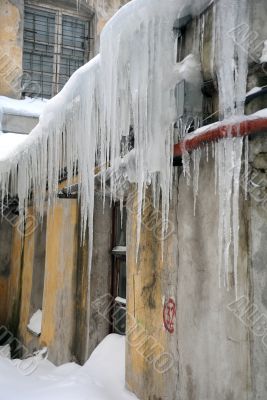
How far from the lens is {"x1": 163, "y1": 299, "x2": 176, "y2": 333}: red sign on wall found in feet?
10.2

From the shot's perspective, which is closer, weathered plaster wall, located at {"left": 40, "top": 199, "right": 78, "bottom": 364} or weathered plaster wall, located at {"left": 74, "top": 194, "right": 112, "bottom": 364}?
weathered plaster wall, located at {"left": 74, "top": 194, "right": 112, "bottom": 364}

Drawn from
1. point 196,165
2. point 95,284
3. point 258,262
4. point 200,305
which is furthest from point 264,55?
point 95,284

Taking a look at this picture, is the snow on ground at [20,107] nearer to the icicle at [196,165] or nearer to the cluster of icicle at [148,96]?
the cluster of icicle at [148,96]

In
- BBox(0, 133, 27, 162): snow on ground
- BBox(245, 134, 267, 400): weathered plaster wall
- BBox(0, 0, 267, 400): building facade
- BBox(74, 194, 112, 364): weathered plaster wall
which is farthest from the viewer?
BBox(0, 133, 27, 162): snow on ground

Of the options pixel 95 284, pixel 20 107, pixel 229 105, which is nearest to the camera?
pixel 229 105

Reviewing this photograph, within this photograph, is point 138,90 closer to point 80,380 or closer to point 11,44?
point 80,380

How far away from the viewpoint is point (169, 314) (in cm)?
316

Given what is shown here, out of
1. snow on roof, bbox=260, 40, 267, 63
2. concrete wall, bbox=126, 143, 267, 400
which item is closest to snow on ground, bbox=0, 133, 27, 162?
concrete wall, bbox=126, 143, 267, 400

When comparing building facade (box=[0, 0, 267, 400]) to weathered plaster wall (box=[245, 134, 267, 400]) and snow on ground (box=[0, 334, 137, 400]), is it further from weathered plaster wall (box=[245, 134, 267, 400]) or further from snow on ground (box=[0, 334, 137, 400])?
snow on ground (box=[0, 334, 137, 400])

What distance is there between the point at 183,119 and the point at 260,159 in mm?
660

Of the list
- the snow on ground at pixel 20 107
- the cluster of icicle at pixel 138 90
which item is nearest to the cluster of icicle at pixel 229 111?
the cluster of icicle at pixel 138 90

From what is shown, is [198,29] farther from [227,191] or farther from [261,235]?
[261,235]

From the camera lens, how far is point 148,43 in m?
2.88

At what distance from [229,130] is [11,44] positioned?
7968mm
